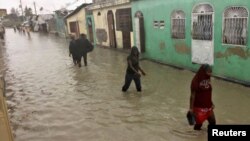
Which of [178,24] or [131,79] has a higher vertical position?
[178,24]

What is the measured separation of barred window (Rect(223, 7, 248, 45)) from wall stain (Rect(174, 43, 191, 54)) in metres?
2.14

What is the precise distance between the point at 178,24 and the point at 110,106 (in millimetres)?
5386

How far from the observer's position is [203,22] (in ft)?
34.0

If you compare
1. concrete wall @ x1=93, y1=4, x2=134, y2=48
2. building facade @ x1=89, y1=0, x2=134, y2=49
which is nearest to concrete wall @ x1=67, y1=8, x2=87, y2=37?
building facade @ x1=89, y1=0, x2=134, y2=49

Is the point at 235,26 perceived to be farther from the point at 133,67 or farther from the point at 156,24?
the point at 156,24

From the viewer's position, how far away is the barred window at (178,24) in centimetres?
1167

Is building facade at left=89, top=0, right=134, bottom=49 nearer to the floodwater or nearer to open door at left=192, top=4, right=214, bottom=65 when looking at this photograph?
the floodwater

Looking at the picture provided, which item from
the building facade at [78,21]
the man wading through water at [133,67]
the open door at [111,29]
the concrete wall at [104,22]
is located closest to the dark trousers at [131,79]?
the man wading through water at [133,67]

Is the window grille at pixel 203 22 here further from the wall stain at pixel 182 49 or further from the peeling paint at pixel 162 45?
the peeling paint at pixel 162 45

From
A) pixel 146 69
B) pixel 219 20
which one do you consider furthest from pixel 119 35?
Answer: pixel 219 20

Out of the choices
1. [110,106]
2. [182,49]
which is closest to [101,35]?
[182,49]

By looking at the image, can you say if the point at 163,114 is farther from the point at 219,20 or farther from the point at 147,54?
the point at 147,54

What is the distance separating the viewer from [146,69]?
42.3ft

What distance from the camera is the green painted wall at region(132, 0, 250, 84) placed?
916cm
